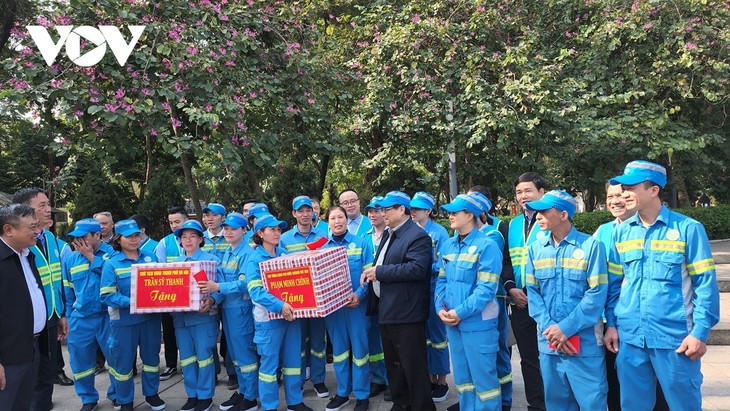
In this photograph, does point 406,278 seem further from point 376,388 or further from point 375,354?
point 376,388

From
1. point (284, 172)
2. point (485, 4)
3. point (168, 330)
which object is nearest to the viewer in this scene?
point (168, 330)

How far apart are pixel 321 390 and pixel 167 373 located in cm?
221

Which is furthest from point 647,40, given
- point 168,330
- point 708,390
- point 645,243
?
point 168,330

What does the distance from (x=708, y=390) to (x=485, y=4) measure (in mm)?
7812

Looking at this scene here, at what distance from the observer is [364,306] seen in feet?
16.9

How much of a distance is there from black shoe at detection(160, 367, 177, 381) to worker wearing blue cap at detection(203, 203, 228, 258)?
166cm

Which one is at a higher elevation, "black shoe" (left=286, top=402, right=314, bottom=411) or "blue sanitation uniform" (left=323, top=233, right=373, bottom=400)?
"blue sanitation uniform" (left=323, top=233, right=373, bottom=400)

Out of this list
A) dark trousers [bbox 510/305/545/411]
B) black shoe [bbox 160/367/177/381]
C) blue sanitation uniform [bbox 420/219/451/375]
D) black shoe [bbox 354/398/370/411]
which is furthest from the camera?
black shoe [bbox 160/367/177/381]

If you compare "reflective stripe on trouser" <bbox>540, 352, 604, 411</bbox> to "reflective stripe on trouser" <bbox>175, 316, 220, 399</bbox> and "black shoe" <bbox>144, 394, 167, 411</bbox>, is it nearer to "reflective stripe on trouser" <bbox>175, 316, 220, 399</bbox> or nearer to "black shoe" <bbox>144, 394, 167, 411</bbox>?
"reflective stripe on trouser" <bbox>175, 316, 220, 399</bbox>

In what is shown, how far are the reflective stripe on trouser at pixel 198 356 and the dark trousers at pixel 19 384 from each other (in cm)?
A: 138

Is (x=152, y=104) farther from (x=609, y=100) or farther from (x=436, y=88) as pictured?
(x=609, y=100)

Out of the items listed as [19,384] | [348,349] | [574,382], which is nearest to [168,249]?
[348,349]

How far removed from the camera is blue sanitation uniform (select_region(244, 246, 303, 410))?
15.3 feet

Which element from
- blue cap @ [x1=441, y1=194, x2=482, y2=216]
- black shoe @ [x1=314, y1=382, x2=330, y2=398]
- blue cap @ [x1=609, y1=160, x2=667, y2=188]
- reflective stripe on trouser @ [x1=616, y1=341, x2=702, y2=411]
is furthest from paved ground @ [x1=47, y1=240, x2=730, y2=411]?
blue cap @ [x1=609, y1=160, x2=667, y2=188]
